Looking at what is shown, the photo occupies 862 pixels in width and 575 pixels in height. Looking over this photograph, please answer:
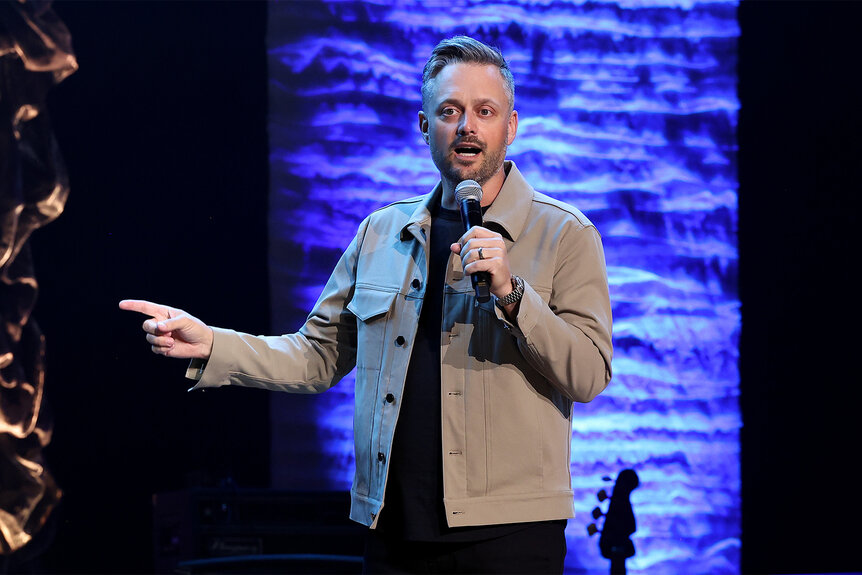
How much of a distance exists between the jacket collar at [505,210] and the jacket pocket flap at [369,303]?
13 centimetres

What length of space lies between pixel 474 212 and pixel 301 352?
518 mm

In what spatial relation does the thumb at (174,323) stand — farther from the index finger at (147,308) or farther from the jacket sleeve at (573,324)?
the jacket sleeve at (573,324)

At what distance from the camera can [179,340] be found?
168cm

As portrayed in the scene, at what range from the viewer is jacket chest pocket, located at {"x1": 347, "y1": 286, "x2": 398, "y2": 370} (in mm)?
1733

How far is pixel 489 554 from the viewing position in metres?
1.54

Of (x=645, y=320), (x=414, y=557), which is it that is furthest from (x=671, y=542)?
(x=414, y=557)

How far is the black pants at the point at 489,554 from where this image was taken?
154 cm

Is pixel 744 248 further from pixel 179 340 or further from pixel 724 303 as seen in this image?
pixel 179 340

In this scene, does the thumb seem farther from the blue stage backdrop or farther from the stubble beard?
the blue stage backdrop

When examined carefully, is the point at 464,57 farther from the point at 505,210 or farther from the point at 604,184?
the point at 604,184

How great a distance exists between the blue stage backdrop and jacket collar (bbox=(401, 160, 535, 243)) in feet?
6.12

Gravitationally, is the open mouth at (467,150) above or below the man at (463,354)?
above

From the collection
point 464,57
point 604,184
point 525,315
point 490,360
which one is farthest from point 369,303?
point 604,184

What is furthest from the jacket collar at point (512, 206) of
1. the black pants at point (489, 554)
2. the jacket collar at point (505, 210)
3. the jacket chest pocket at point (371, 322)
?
the black pants at point (489, 554)
